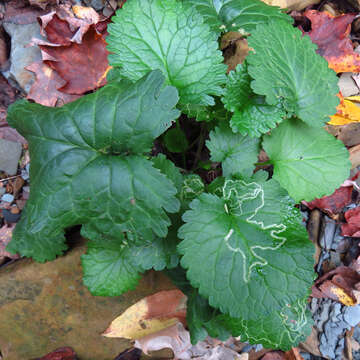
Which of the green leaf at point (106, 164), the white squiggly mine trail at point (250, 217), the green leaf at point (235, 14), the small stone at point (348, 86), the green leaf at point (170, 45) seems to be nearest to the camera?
the green leaf at point (106, 164)

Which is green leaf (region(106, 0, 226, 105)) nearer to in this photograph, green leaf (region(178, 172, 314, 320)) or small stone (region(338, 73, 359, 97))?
green leaf (region(178, 172, 314, 320))

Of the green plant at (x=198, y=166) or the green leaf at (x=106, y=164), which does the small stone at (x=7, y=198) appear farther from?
the green leaf at (x=106, y=164)

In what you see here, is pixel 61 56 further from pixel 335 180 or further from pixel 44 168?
pixel 335 180

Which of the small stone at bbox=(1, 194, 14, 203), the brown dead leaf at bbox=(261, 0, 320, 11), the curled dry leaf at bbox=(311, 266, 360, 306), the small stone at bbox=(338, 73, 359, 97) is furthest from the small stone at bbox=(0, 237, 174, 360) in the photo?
the brown dead leaf at bbox=(261, 0, 320, 11)

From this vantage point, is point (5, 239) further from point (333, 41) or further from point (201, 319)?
point (333, 41)

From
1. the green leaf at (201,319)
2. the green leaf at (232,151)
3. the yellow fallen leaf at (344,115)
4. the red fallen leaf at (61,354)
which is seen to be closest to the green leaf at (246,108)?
the green leaf at (232,151)

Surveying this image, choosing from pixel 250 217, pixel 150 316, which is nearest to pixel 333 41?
pixel 250 217
